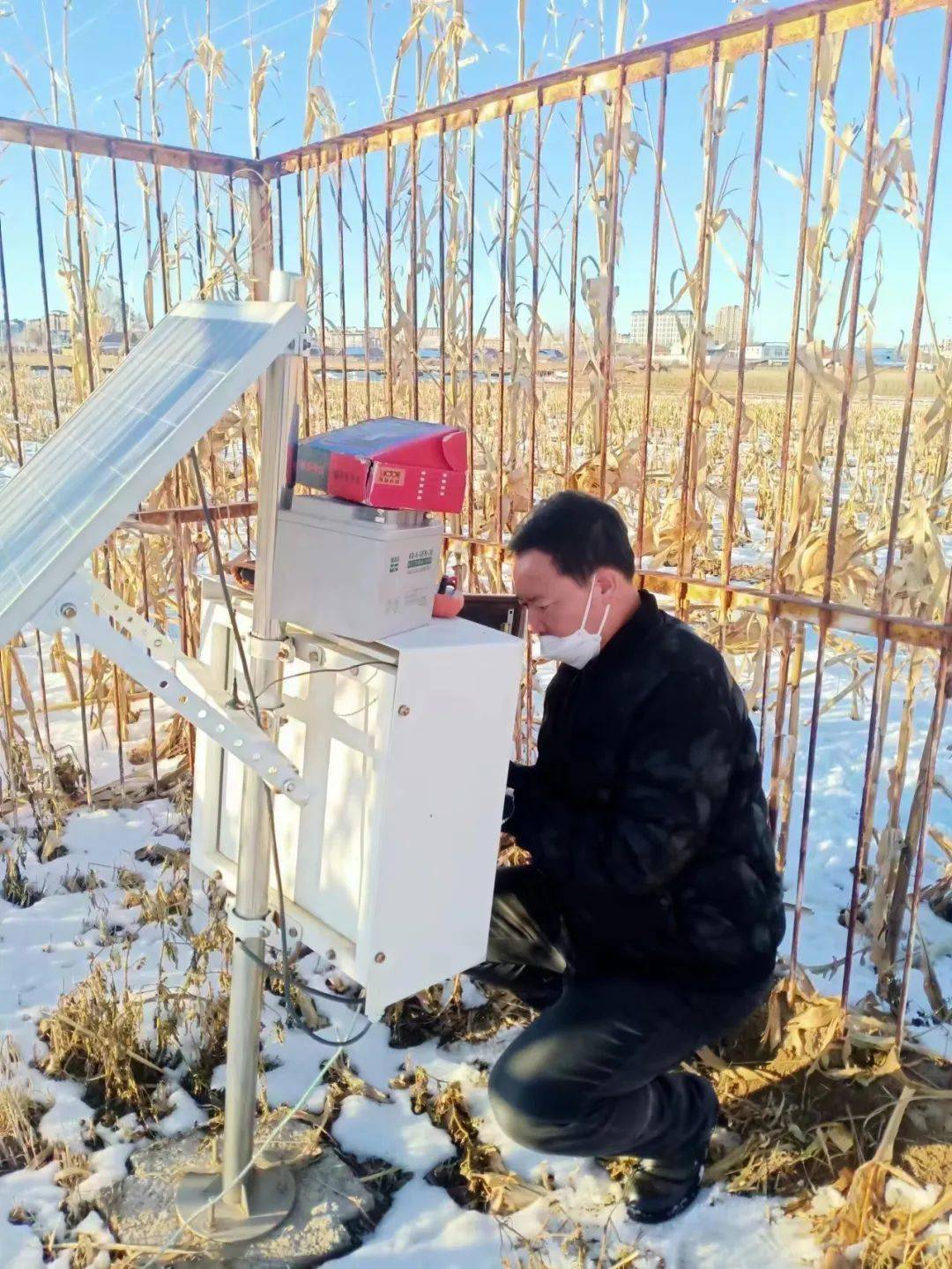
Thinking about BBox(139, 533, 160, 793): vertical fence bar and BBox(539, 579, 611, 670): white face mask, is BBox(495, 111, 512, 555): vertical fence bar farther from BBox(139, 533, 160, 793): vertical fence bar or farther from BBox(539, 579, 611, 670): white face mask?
BBox(139, 533, 160, 793): vertical fence bar

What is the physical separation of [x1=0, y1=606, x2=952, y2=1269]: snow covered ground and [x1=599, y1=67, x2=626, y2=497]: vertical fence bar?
1.12 meters

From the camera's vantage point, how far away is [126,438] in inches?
53.1

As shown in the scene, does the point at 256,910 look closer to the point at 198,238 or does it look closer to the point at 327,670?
the point at 327,670

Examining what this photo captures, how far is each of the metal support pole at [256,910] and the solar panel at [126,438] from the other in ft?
0.38

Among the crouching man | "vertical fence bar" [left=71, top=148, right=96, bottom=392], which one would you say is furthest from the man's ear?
"vertical fence bar" [left=71, top=148, right=96, bottom=392]

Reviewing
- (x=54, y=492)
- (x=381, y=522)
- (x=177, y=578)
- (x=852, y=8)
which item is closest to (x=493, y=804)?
(x=381, y=522)

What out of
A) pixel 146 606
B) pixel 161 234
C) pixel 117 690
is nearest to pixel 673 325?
pixel 161 234

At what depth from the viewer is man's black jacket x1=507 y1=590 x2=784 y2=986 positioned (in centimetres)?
192

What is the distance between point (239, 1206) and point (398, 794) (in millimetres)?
1055

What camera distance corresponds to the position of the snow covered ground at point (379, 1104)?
1926 mm

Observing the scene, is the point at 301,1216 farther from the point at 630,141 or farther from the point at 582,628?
the point at 630,141

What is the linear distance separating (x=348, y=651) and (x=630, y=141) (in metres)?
1.75

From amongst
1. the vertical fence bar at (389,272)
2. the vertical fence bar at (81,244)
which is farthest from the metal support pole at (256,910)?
the vertical fence bar at (81,244)

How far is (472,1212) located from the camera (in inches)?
78.9
